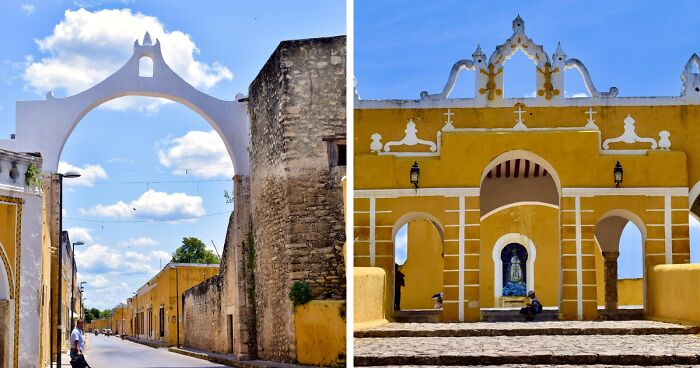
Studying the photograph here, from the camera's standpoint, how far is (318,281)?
11.4 m

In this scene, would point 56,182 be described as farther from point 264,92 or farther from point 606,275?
point 606,275

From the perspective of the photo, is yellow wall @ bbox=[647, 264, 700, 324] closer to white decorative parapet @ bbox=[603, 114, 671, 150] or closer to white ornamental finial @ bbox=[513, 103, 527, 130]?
white decorative parapet @ bbox=[603, 114, 671, 150]

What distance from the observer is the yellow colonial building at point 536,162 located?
10.2 metres

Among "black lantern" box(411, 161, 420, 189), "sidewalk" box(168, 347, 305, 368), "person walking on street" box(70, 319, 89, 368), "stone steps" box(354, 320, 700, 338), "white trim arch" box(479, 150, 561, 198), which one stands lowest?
"sidewalk" box(168, 347, 305, 368)

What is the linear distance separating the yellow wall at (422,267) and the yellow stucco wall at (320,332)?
8.74ft

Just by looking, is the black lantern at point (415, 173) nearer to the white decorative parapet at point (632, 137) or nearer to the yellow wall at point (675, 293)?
the white decorative parapet at point (632, 137)

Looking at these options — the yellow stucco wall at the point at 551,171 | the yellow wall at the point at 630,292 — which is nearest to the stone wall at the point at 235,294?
the yellow stucco wall at the point at 551,171

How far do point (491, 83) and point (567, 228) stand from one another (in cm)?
178

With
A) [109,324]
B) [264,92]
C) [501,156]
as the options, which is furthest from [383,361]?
[109,324]

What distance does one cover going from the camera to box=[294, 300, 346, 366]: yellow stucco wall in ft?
34.7

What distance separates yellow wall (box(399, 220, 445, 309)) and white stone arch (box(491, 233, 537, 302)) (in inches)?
32.7

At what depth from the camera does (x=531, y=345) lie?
6.72 metres

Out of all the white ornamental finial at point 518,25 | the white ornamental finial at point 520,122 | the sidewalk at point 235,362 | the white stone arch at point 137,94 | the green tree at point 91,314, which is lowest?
the green tree at point 91,314

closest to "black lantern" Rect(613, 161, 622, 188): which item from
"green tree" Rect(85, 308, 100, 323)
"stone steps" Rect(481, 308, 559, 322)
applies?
"stone steps" Rect(481, 308, 559, 322)
